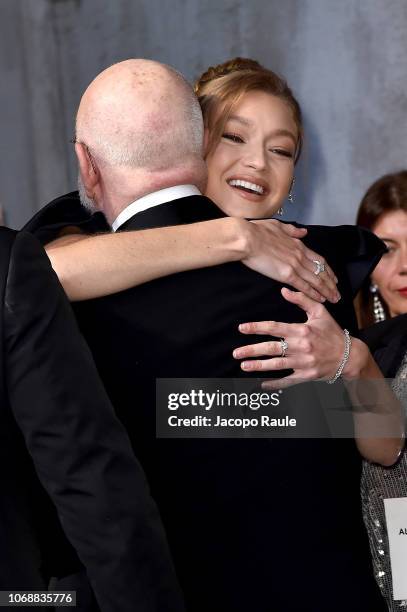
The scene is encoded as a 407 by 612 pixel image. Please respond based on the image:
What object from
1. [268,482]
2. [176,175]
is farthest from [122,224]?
[268,482]

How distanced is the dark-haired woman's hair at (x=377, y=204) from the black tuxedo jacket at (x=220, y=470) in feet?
4.59

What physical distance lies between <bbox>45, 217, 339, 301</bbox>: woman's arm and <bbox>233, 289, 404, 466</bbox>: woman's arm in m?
0.05

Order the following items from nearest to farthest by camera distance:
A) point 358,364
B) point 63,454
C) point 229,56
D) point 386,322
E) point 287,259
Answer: point 63,454 < point 287,259 < point 358,364 < point 386,322 < point 229,56

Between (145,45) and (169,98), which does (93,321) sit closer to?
(169,98)

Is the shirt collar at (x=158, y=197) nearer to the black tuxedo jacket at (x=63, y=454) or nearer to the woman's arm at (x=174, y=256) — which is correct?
the woman's arm at (x=174, y=256)

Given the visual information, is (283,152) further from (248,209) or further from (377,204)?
(377,204)

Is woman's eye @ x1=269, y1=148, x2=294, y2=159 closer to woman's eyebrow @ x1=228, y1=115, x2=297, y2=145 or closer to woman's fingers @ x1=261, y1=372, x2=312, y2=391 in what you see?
woman's eyebrow @ x1=228, y1=115, x2=297, y2=145

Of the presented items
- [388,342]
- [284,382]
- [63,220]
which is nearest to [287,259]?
[284,382]

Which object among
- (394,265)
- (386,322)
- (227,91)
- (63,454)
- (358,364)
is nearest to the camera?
(63,454)

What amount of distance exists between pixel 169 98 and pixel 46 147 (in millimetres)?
1839

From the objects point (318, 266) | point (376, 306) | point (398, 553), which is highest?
point (318, 266)

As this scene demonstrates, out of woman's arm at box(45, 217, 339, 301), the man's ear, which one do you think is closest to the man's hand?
woman's arm at box(45, 217, 339, 301)

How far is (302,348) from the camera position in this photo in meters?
1.46

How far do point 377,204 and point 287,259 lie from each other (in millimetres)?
1400
